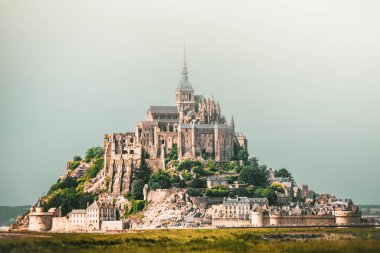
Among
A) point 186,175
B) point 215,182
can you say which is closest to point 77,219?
point 186,175

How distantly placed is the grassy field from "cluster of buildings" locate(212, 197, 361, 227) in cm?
419

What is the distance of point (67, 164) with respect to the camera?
4208 inches

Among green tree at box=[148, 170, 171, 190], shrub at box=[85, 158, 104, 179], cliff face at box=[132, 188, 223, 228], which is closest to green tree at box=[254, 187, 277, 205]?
cliff face at box=[132, 188, 223, 228]

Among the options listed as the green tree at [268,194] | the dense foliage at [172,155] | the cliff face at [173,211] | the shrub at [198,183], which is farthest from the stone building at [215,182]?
the dense foliage at [172,155]

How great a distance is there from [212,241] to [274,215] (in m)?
15.5

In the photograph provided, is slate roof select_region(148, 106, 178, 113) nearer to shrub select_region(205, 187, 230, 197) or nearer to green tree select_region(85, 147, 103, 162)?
green tree select_region(85, 147, 103, 162)

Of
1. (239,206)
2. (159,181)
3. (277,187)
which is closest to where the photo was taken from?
(239,206)

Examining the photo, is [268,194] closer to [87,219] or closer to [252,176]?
[252,176]

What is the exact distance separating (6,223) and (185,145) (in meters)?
26.6

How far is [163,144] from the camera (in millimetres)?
100500

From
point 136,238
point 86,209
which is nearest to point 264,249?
point 136,238

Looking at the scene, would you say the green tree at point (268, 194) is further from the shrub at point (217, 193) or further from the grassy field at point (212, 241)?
the grassy field at point (212, 241)

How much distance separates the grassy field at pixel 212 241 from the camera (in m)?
61.1

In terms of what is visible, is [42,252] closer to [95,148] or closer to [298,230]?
[298,230]
